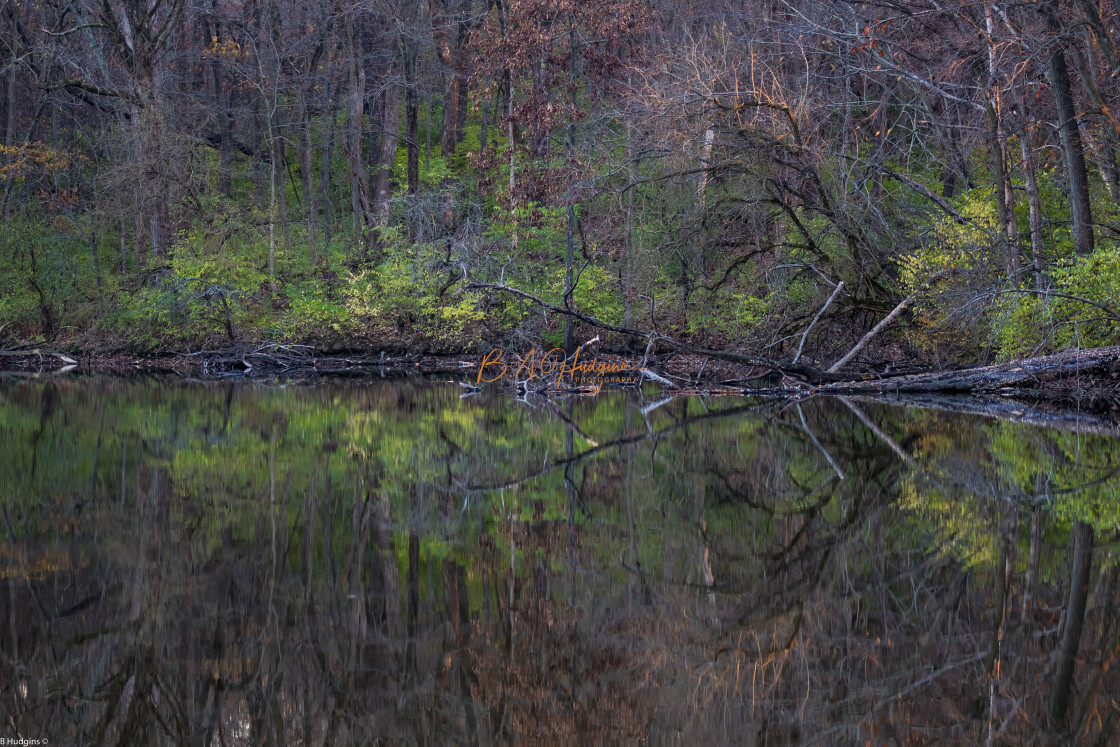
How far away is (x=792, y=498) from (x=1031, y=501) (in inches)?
62.0

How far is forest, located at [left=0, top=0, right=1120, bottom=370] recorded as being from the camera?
53.7ft

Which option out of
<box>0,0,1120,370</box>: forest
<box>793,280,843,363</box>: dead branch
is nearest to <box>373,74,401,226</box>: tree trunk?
<box>0,0,1120,370</box>: forest

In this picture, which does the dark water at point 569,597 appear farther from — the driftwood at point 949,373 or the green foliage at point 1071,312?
the green foliage at point 1071,312

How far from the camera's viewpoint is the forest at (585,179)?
53.7 ft

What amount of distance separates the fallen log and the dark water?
478cm

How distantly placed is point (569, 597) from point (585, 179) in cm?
1646

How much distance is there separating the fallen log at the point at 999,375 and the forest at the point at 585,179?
0.43 m

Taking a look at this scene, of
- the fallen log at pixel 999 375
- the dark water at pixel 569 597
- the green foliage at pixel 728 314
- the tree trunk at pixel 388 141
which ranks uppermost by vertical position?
the tree trunk at pixel 388 141

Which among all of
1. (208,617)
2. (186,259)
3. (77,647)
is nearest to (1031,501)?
(208,617)

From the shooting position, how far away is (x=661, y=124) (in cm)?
1859

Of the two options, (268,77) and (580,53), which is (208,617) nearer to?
(580,53)

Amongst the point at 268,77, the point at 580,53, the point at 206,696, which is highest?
the point at 268,77
